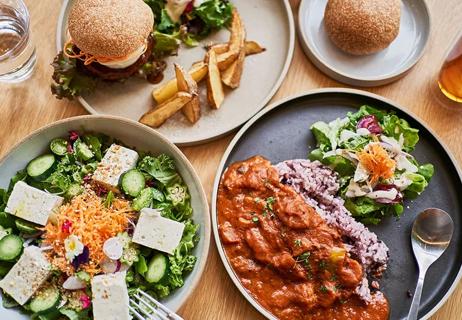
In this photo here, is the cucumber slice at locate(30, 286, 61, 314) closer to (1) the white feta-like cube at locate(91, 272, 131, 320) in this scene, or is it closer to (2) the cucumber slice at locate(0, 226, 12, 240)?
(1) the white feta-like cube at locate(91, 272, 131, 320)

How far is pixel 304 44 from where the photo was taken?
3.24m

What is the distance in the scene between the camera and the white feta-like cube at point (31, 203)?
107 inches

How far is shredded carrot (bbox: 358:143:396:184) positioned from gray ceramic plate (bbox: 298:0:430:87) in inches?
19.4

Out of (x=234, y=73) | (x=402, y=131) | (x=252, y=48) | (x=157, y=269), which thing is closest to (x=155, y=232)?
(x=157, y=269)

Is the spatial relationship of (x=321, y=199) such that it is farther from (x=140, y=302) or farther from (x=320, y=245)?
(x=140, y=302)

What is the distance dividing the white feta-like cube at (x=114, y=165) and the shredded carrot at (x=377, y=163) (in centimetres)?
112

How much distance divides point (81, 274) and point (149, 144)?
→ 27.7 inches

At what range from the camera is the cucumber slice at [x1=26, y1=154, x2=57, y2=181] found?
2.81 metres

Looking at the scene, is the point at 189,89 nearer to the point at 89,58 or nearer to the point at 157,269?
the point at 89,58

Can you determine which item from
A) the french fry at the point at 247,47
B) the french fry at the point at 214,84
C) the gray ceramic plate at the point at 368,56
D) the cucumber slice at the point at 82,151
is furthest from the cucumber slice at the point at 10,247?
the gray ceramic plate at the point at 368,56

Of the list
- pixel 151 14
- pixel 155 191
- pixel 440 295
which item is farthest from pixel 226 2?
pixel 440 295

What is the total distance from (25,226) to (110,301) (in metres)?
0.56

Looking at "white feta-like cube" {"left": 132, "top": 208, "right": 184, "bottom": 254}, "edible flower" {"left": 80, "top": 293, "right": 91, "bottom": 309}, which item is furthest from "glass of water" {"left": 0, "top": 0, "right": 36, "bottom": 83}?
"edible flower" {"left": 80, "top": 293, "right": 91, "bottom": 309}

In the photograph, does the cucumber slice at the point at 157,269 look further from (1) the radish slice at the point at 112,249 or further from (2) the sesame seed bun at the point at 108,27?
(2) the sesame seed bun at the point at 108,27
